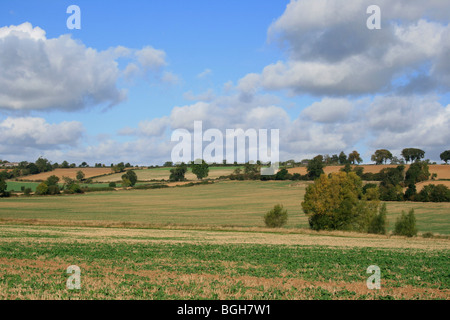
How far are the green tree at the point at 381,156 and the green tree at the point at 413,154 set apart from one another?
709 cm

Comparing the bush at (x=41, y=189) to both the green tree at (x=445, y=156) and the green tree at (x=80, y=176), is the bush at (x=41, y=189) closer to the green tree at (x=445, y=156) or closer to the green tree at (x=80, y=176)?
the green tree at (x=80, y=176)

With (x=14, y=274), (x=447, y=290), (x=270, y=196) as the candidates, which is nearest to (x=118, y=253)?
(x=14, y=274)

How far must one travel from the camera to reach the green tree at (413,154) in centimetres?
18184

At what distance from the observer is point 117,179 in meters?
155

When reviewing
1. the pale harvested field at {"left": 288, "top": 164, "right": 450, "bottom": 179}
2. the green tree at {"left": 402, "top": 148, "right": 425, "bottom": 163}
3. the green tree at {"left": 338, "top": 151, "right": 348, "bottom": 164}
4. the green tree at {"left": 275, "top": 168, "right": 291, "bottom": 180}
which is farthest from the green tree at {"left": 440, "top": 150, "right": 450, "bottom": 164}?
the green tree at {"left": 275, "top": 168, "right": 291, "bottom": 180}

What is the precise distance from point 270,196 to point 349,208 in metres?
53.6

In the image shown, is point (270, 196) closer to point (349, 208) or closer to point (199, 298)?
point (349, 208)

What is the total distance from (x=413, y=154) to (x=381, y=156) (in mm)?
12729

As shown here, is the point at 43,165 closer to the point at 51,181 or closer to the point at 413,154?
the point at 51,181

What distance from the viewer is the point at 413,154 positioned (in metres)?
182

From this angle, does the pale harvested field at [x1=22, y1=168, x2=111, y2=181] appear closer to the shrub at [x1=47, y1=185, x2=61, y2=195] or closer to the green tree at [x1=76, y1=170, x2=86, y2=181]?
the green tree at [x1=76, y1=170, x2=86, y2=181]

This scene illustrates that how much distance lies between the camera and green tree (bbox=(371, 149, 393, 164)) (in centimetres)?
18312

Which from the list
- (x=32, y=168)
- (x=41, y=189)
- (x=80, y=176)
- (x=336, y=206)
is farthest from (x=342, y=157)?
(x=336, y=206)
